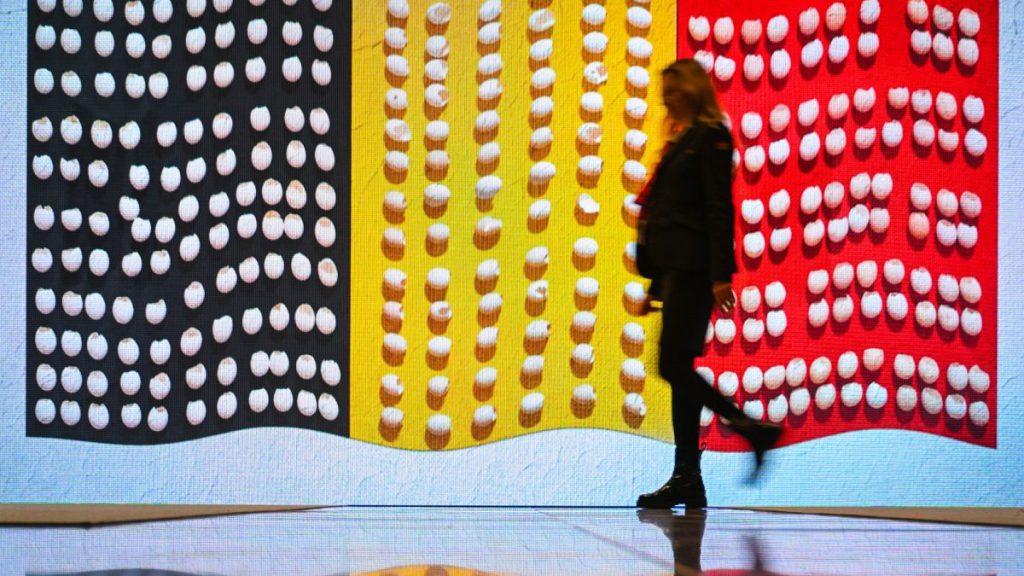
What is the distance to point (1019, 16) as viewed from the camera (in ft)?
11.2

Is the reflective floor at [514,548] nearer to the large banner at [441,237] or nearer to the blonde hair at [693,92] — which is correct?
the blonde hair at [693,92]

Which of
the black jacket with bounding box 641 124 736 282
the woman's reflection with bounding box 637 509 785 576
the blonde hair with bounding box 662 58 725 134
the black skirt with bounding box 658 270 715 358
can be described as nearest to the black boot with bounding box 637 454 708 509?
the woman's reflection with bounding box 637 509 785 576

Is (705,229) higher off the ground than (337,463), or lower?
higher

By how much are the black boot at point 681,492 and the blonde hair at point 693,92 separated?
0.75m

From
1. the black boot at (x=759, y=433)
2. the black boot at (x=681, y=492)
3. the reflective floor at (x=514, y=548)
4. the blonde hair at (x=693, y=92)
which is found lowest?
the black boot at (x=681, y=492)

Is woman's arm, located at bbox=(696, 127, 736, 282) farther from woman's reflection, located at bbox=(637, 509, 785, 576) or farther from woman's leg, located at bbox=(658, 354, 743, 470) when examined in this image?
woman's reflection, located at bbox=(637, 509, 785, 576)

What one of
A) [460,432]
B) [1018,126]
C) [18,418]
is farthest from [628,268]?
[18,418]

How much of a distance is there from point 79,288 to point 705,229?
6.64 feet

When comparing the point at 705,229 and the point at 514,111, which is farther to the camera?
the point at 514,111

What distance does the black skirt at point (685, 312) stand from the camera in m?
2.22

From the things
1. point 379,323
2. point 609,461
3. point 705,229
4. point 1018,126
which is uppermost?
point 1018,126

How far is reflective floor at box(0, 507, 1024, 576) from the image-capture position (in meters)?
1.18

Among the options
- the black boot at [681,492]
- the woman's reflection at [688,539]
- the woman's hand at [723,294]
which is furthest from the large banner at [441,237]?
the woman's hand at [723,294]

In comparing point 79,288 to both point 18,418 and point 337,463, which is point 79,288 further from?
point 337,463
